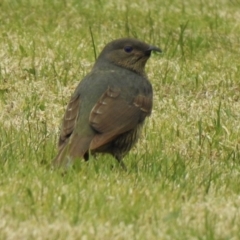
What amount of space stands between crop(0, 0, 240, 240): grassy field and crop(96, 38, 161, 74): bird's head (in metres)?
0.66

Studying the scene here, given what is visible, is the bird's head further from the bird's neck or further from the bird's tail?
the bird's tail

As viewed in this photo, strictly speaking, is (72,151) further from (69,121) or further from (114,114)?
(114,114)

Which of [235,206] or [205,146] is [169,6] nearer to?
[205,146]

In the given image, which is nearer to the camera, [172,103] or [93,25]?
[172,103]

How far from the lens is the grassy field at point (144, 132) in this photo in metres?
6.93

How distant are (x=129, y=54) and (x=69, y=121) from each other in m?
1.31

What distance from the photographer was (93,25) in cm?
1337

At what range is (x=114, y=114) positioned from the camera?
28.9 feet

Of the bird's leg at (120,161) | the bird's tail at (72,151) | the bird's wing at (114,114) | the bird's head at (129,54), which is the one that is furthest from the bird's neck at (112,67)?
the bird's tail at (72,151)

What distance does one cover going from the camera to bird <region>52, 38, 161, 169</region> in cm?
852

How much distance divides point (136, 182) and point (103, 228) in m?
1.20

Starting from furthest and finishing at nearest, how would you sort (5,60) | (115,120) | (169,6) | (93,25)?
(169,6), (93,25), (5,60), (115,120)

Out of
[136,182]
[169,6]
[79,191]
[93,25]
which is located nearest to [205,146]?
[136,182]

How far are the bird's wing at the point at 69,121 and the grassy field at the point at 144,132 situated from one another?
0.67ft
